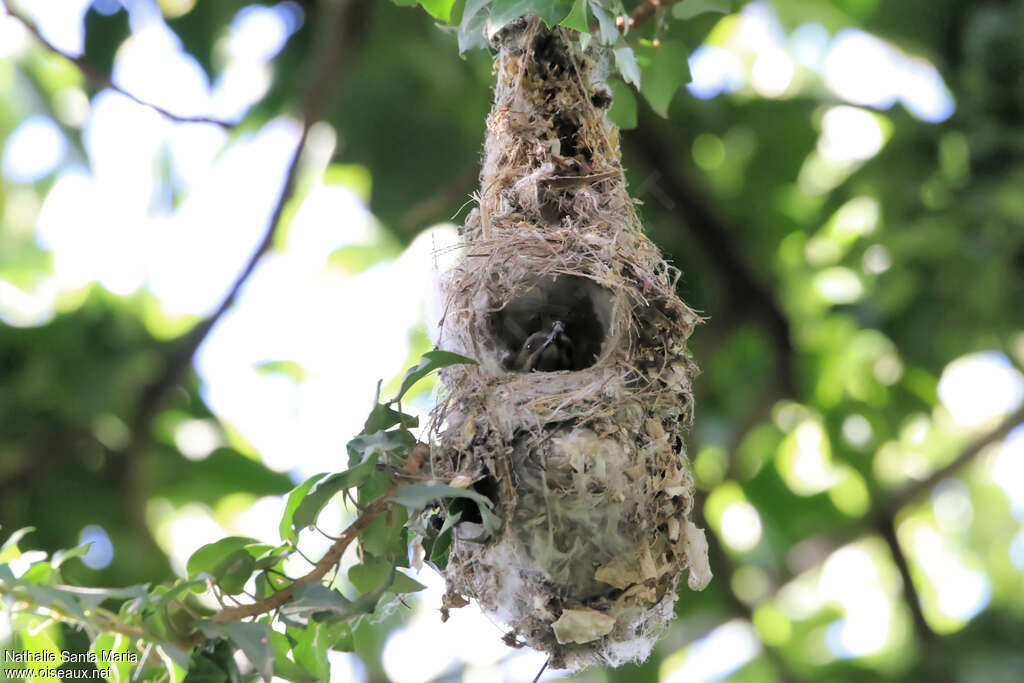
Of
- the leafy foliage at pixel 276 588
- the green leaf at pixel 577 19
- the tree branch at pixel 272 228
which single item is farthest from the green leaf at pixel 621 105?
the tree branch at pixel 272 228

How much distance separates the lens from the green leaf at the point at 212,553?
59.0 inches

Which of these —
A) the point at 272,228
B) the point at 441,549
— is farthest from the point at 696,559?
the point at 272,228

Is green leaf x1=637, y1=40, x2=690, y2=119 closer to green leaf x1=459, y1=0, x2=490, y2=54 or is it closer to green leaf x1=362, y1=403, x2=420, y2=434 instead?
green leaf x1=459, y1=0, x2=490, y2=54

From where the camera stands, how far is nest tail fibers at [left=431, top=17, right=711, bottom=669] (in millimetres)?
1588

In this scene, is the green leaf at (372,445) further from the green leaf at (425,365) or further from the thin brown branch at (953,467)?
the thin brown branch at (953,467)

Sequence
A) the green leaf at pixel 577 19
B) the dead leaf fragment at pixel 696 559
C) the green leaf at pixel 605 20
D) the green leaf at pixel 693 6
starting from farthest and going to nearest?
the green leaf at pixel 693 6
the dead leaf fragment at pixel 696 559
the green leaf at pixel 605 20
the green leaf at pixel 577 19

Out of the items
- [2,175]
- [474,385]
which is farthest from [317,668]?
[2,175]

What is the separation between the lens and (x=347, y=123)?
3875 mm

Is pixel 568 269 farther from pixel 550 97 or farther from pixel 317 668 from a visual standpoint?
pixel 317 668

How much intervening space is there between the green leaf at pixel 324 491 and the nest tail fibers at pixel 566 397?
0.50 feet

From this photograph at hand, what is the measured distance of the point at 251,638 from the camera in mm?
1321

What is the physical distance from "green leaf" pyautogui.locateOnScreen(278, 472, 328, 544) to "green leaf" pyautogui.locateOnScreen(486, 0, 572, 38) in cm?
64

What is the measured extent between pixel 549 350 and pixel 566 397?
51cm

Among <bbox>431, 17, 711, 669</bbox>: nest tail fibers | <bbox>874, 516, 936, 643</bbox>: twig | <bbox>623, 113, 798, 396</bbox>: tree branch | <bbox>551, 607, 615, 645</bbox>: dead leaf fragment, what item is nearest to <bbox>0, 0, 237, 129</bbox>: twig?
<bbox>431, 17, 711, 669</bbox>: nest tail fibers
